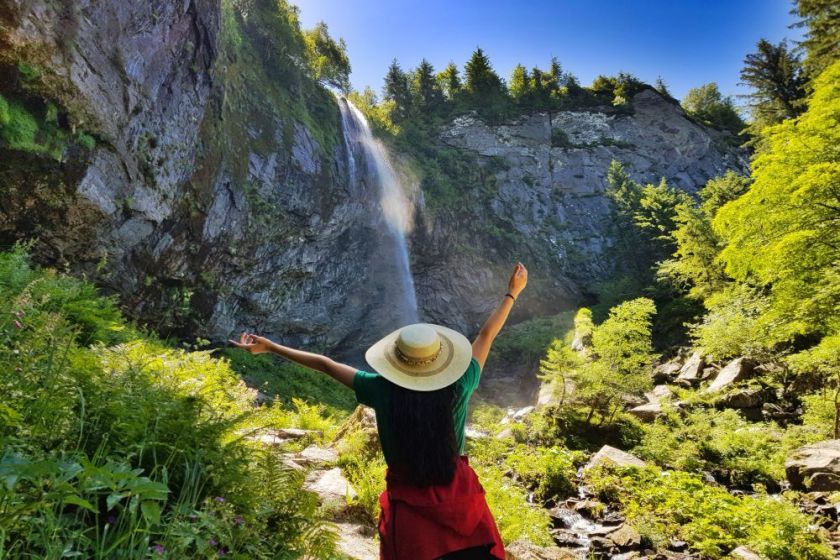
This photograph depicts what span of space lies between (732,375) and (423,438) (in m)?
14.9

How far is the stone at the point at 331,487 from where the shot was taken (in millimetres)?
4543

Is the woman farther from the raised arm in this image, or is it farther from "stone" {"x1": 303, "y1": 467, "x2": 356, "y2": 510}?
"stone" {"x1": 303, "y1": 467, "x2": 356, "y2": 510}

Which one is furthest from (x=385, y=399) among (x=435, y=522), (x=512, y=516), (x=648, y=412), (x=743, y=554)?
(x=648, y=412)

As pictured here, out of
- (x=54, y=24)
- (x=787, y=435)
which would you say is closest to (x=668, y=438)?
(x=787, y=435)

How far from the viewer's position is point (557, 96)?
40531 mm

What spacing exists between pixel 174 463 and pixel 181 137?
552 inches

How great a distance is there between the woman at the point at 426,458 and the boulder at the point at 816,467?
7.97 m

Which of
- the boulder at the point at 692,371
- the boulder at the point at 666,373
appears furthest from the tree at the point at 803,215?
the boulder at the point at 666,373

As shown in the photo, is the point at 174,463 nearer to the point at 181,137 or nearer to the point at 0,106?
the point at 0,106

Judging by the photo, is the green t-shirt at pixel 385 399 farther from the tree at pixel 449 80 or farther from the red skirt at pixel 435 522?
the tree at pixel 449 80

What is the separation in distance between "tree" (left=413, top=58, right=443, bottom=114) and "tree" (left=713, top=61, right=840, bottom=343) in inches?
1346

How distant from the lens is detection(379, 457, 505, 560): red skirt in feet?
6.29

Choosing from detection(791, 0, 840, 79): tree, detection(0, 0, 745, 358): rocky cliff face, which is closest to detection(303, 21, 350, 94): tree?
detection(0, 0, 745, 358): rocky cliff face

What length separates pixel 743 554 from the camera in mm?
4812
